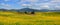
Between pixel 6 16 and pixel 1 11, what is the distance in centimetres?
12

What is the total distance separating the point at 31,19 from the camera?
2518 millimetres

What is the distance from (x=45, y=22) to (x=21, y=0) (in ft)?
1.81

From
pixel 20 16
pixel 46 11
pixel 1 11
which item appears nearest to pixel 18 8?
pixel 20 16

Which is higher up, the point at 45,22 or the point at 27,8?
the point at 27,8

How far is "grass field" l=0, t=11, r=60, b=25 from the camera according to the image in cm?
246

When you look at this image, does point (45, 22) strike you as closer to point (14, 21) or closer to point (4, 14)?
point (14, 21)

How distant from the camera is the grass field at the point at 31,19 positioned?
8.07ft

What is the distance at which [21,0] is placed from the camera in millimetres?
2572

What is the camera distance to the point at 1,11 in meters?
2.57

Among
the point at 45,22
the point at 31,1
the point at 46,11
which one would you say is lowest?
the point at 45,22

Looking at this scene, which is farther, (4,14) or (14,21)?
(4,14)

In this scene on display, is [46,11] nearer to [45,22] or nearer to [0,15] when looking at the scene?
[45,22]

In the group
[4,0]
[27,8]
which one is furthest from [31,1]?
[4,0]

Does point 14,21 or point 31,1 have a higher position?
point 31,1
